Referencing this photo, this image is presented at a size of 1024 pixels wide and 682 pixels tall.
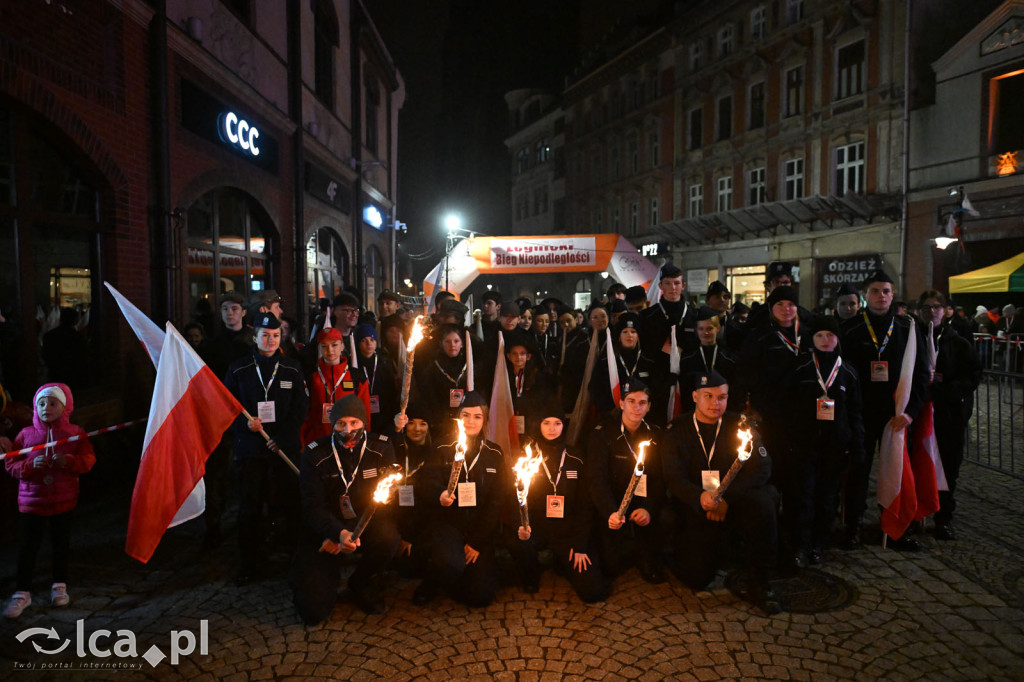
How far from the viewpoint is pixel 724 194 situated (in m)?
28.6

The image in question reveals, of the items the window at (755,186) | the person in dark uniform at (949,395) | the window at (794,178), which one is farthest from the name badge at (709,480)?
the window at (755,186)

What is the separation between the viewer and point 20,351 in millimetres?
5984

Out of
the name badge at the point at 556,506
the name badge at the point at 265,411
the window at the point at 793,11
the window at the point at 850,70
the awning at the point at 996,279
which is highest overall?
the window at the point at 793,11

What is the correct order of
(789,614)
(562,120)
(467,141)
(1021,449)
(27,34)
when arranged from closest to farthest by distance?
(789,614)
(27,34)
(1021,449)
(562,120)
(467,141)

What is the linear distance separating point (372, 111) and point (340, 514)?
17773mm

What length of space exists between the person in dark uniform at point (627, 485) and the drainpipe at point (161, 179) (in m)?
5.71

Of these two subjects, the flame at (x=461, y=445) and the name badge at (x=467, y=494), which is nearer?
the flame at (x=461, y=445)

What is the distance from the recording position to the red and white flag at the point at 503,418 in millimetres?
6184

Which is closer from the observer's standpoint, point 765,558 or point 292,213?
point 765,558

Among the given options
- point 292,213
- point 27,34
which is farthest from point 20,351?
point 292,213

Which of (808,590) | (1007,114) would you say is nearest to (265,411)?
(808,590)

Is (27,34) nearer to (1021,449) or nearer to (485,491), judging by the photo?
(485,491)

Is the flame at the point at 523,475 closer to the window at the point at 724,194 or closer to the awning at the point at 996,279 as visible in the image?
the awning at the point at 996,279

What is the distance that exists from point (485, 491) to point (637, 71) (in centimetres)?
3447
